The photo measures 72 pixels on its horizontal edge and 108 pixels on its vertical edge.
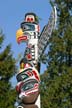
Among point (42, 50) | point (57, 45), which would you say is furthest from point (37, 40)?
point (57, 45)

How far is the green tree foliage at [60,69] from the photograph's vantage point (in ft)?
72.0

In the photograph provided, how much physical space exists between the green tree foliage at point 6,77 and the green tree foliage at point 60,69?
1.76 metres

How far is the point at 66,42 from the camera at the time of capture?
23062mm

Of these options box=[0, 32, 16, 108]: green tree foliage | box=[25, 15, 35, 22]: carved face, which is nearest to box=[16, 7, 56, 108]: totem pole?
box=[25, 15, 35, 22]: carved face

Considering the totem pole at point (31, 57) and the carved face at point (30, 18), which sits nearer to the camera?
the totem pole at point (31, 57)

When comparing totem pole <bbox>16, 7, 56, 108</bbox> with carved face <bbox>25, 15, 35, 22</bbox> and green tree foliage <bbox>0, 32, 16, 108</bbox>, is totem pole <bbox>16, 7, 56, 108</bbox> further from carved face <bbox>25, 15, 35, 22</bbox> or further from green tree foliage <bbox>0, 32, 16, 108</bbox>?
green tree foliage <bbox>0, 32, 16, 108</bbox>

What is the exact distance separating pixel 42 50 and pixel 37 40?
37 centimetres

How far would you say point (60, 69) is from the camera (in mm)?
22625

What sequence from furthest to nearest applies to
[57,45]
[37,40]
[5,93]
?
[57,45], [5,93], [37,40]

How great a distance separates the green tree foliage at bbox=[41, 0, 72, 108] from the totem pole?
24.3 feet

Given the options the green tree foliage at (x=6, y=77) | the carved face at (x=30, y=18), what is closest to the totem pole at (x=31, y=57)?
the carved face at (x=30, y=18)

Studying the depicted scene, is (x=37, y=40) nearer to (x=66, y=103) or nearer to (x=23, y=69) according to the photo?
(x=23, y=69)

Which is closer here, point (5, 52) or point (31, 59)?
point (31, 59)

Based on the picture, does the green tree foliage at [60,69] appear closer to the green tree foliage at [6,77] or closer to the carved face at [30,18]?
the green tree foliage at [6,77]
